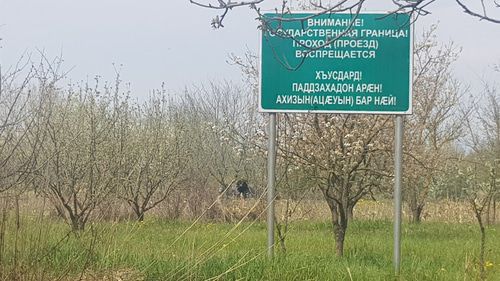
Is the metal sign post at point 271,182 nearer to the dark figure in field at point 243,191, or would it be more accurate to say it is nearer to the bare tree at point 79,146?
the bare tree at point 79,146

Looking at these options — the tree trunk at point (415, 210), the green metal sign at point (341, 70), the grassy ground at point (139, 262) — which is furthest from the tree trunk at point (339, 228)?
the tree trunk at point (415, 210)

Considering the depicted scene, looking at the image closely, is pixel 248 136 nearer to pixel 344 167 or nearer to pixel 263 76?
pixel 344 167

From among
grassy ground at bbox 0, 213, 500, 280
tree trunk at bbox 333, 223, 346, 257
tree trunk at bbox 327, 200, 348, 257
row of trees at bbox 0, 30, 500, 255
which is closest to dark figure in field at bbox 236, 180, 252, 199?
row of trees at bbox 0, 30, 500, 255

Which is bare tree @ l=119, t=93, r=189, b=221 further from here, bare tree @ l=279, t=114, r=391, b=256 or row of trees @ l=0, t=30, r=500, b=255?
bare tree @ l=279, t=114, r=391, b=256

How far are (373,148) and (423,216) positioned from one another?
1409 centimetres

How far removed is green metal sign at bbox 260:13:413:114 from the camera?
7.84 metres

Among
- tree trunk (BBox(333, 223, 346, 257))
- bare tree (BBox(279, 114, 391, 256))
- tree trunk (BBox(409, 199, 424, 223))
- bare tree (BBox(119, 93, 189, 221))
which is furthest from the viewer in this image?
tree trunk (BBox(409, 199, 424, 223))

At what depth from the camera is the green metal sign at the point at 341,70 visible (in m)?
7.84

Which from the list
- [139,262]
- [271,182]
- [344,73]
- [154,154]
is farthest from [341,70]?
[154,154]

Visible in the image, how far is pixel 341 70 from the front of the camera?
7.94 meters

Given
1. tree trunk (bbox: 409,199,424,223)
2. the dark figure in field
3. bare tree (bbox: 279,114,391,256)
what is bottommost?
tree trunk (bbox: 409,199,424,223)

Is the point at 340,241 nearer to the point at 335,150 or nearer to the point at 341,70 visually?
the point at 335,150

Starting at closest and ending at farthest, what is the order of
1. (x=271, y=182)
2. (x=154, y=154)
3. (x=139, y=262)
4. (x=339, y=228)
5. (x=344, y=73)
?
(x=139, y=262) → (x=271, y=182) → (x=344, y=73) → (x=339, y=228) → (x=154, y=154)

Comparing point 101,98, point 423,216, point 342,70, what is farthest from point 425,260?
point 423,216
